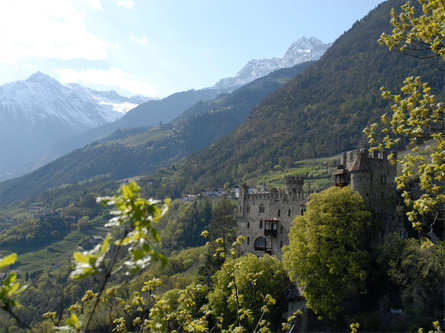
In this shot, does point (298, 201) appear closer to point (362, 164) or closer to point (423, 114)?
point (362, 164)

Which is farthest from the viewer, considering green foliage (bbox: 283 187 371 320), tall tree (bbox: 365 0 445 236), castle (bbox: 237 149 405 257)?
castle (bbox: 237 149 405 257)

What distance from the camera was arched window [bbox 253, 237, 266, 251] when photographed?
6181 cm

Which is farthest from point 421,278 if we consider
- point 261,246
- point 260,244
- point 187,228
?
point 187,228

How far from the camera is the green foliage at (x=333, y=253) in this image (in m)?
44.4

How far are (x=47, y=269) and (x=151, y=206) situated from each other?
20068 cm

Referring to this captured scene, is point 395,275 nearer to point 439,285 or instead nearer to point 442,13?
point 439,285

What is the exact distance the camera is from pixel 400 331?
3991 centimetres


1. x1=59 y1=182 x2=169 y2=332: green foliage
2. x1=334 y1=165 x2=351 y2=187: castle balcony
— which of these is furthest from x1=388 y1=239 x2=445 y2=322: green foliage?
x1=59 y1=182 x2=169 y2=332: green foliage

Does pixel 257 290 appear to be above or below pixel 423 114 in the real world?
below

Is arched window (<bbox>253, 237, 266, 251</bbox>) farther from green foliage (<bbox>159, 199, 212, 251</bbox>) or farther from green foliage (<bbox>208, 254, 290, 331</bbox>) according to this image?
green foliage (<bbox>159, 199, 212, 251</bbox>)

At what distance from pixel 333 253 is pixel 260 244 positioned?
1817 cm

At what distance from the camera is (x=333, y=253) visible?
45.5m

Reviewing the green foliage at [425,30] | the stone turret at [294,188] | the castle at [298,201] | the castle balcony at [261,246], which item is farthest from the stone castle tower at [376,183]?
the green foliage at [425,30]

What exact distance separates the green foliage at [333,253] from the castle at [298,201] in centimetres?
246
